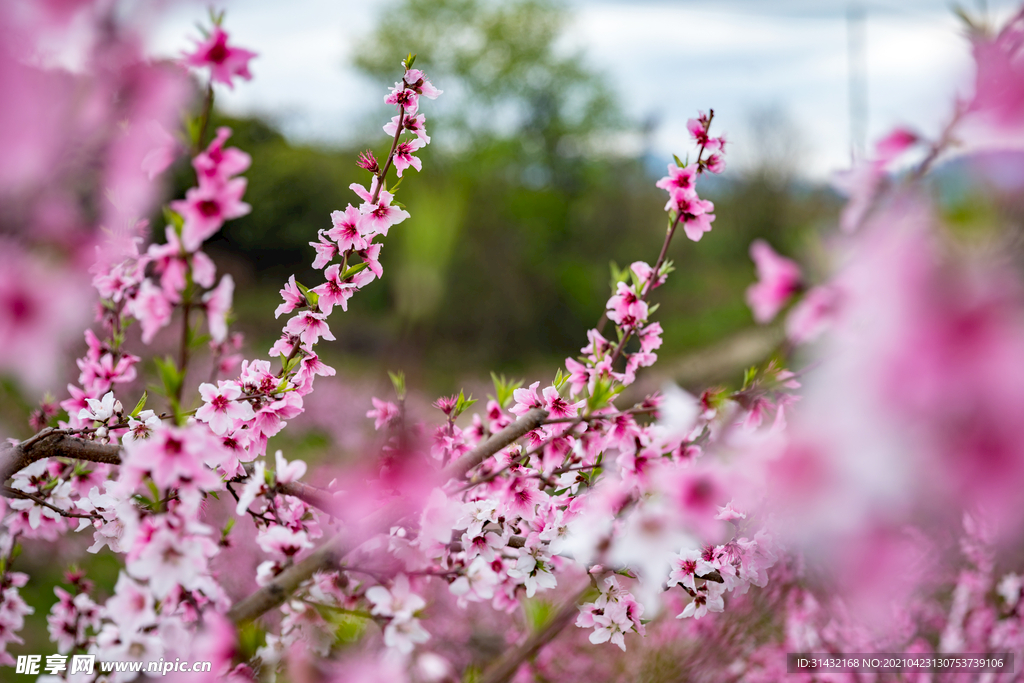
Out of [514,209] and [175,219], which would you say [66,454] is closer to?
[175,219]

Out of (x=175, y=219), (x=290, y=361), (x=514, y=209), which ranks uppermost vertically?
(x=514, y=209)

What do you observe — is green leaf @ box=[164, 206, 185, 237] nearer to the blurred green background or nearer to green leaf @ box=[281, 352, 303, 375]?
green leaf @ box=[281, 352, 303, 375]

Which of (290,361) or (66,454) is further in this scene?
(290,361)

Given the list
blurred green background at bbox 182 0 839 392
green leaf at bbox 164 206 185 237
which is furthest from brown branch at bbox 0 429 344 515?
blurred green background at bbox 182 0 839 392

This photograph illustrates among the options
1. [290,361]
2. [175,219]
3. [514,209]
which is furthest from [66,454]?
[514,209]

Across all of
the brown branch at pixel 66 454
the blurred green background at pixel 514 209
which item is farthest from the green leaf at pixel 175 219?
the blurred green background at pixel 514 209

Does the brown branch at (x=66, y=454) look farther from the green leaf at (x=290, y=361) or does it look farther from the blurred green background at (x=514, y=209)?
the blurred green background at (x=514, y=209)

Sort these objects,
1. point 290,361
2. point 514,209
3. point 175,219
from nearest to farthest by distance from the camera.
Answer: point 175,219
point 290,361
point 514,209

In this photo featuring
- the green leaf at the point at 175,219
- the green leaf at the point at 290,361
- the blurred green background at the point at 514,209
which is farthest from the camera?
the blurred green background at the point at 514,209

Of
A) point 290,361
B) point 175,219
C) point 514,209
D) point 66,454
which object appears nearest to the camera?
point 175,219

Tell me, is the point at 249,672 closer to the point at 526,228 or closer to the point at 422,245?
the point at 422,245

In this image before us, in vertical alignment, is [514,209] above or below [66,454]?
above

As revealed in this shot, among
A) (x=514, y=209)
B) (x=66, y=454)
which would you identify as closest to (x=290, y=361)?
(x=66, y=454)

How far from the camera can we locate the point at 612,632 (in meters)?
1.53
